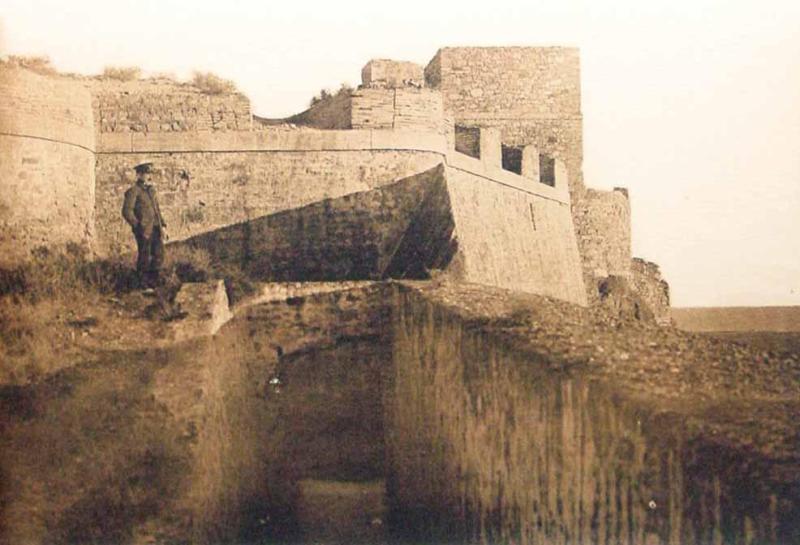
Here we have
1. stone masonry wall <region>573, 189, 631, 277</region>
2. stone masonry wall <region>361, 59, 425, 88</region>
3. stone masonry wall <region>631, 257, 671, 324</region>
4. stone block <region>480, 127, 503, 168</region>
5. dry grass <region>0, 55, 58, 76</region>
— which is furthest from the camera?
stone masonry wall <region>631, 257, 671, 324</region>

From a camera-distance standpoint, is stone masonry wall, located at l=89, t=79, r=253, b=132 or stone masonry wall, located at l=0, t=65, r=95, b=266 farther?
stone masonry wall, located at l=89, t=79, r=253, b=132

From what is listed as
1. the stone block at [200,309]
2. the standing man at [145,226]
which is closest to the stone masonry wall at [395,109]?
the standing man at [145,226]

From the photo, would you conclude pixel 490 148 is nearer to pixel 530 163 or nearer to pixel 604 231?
pixel 530 163

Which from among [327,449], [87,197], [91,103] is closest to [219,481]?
[327,449]

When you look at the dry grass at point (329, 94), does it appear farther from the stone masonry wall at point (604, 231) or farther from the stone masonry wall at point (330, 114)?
the stone masonry wall at point (604, 231)

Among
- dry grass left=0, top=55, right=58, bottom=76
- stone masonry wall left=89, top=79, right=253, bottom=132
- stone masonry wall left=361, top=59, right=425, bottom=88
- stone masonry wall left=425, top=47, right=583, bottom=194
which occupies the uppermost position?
stone masonry wall left=425, top=47, right=583, bottom=194

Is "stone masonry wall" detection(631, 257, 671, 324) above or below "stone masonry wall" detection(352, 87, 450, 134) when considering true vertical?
below

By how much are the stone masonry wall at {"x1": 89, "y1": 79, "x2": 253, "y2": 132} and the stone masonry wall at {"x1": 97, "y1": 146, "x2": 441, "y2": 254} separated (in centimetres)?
43

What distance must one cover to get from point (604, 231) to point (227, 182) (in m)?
13.4

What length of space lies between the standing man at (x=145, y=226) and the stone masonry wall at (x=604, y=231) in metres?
14.5

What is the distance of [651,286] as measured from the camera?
104ft

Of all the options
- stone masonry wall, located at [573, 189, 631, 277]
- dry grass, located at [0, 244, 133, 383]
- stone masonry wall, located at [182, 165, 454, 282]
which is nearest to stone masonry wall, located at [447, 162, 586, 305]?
stone masonry wall, located at [182, 165, 454, 282]

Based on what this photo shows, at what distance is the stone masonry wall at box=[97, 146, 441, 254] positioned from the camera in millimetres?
18891

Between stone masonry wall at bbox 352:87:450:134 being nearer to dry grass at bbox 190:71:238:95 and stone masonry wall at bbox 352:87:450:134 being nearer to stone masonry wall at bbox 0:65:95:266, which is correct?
dry grass at bbox 190:71:238:95
